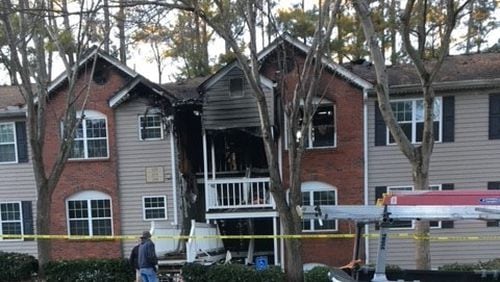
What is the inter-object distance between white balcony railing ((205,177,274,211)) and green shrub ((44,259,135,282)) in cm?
380

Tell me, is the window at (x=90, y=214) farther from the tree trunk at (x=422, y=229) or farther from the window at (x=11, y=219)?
the tree trunk at (x=422, y=229)

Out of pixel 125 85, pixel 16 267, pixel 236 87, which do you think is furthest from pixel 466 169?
pixel 16 267

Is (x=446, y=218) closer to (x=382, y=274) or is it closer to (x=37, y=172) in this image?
(x=382, y=274)

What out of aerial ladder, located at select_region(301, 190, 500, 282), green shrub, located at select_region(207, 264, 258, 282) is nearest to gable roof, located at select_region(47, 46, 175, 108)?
green shrub, located at select_region(207, 264, 258, 282)

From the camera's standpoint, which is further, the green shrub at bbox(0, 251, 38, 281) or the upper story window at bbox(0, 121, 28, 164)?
the upper story window at bbox(0, 121, 28, 164)

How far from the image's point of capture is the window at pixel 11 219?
17.9m

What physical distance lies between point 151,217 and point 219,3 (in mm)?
9473

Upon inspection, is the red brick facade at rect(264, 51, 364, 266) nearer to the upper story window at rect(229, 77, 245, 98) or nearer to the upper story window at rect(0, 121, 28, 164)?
the upper story window at rect(229, 77, 245, 98)

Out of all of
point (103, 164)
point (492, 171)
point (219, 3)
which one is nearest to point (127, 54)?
point (103, 164)

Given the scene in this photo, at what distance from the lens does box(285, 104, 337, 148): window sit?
16750mm

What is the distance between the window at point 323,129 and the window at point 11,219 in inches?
447

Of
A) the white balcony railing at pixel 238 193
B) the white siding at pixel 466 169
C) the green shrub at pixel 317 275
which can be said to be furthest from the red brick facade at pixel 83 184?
the white siding at pixel 466 169

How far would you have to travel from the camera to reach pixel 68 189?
1761 cm

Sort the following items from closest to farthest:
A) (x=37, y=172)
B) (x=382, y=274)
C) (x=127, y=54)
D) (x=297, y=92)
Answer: (x=382, y=274) → (x=297, y=92) → (x=37, y=172) → (x=127, y=54)
